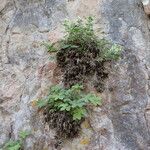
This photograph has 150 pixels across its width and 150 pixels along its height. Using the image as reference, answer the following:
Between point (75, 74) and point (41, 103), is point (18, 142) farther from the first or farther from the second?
point (75, 74)

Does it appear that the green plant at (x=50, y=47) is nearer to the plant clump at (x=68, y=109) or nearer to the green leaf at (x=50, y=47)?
the green leaf at (x=50, y=47)

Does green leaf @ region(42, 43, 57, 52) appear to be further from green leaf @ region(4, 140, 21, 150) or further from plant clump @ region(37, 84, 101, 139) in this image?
green leaf @ region(4, 140, 21, 150)

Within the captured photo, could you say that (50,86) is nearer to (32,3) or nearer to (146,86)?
(146,86)

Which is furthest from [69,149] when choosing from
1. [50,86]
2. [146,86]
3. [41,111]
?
[146,86]

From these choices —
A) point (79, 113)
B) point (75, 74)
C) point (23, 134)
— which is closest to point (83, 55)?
point (75, 74)

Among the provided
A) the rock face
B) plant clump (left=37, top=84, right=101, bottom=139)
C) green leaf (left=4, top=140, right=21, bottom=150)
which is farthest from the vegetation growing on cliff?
green leaf (left=4, top=140, right=21, bottom=150)

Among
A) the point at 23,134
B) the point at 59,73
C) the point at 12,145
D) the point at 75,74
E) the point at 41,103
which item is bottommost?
the point at 12,145
